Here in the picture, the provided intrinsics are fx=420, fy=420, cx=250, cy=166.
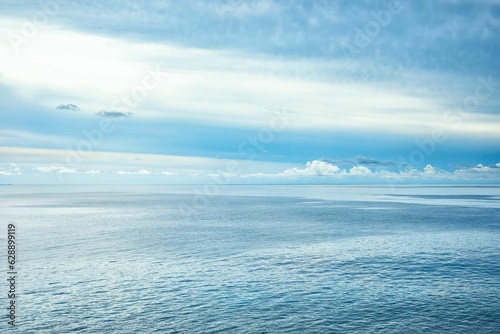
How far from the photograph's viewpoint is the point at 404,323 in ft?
140

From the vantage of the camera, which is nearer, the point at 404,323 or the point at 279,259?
the point at 404,323

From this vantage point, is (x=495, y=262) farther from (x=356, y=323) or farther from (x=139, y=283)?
(x=139, y=283)

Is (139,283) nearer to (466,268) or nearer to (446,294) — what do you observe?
(446,294)

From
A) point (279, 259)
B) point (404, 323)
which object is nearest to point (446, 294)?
point (404, 323)

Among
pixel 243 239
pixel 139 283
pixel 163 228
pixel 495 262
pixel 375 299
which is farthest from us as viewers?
pixel 163 228

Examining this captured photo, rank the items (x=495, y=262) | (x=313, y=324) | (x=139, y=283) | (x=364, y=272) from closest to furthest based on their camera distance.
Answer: (x=313, y=324) < (x=139, y=283) < (x=364, y=272) < (x=495, y=262)

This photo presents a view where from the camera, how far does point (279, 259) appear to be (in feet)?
242

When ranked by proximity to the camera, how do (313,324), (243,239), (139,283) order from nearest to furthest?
(313,324), (139,283), (243,239)

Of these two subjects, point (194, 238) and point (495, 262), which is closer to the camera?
point (495, 262)

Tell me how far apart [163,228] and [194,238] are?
82.8ft

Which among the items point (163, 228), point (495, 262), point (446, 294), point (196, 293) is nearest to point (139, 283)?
point (196, 293)

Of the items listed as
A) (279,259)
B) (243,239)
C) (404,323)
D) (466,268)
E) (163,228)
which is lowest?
(404,323)

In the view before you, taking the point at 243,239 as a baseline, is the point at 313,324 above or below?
below

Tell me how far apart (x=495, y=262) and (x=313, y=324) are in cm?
4337
